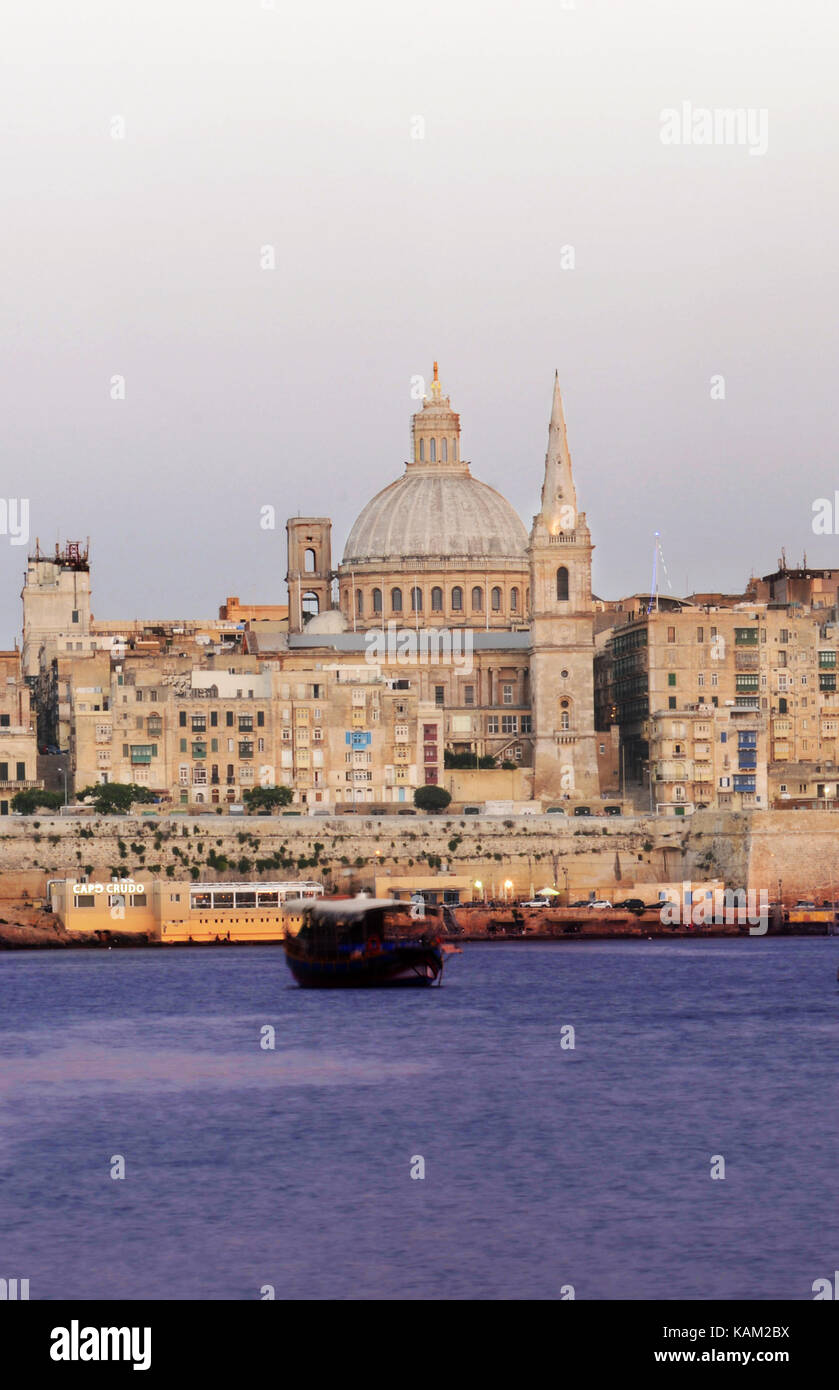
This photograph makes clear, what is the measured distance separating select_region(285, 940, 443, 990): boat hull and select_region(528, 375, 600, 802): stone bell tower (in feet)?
136

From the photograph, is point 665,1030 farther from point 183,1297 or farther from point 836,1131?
point 183,1297

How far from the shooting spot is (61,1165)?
3753cm

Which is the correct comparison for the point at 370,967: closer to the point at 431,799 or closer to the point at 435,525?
the point at 431,799

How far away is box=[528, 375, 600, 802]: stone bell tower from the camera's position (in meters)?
111

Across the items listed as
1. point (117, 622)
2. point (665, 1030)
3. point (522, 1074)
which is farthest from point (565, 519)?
point (522, 1074)

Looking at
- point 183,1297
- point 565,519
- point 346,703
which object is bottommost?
point 183,1297

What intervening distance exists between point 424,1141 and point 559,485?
76.7 m

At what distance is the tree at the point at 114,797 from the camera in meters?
99.7

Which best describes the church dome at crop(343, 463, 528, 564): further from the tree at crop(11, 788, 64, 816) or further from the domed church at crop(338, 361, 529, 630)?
the tree at crop(11, 788, 64, 816)
